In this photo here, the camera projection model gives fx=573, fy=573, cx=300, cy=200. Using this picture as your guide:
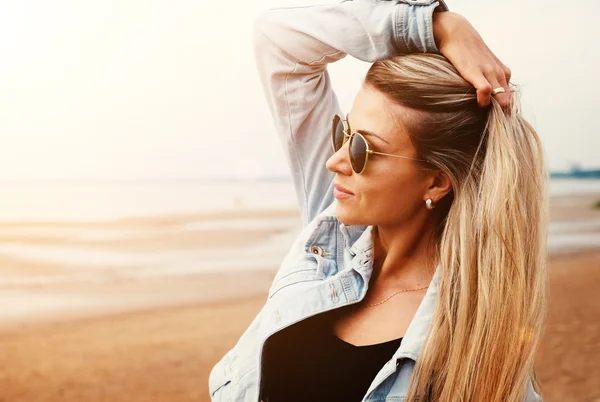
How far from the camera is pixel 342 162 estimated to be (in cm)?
138

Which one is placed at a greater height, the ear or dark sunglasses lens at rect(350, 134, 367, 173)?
dark sunglasses lens at rect(350, 134, 367, 173)

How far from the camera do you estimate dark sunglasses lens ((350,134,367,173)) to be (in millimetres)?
1328

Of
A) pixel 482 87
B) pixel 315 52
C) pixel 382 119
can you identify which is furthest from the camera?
pixel 315 52

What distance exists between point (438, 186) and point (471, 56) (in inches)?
12.7

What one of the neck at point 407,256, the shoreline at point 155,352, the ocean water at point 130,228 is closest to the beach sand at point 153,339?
the shoreline at point 155,352

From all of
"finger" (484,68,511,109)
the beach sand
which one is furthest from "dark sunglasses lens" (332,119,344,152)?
the beach sand

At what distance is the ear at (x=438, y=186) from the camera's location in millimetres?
1400

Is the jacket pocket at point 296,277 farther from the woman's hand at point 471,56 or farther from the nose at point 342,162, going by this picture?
the woman's hand at point 471,56

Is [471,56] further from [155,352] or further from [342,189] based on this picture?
[155,352]

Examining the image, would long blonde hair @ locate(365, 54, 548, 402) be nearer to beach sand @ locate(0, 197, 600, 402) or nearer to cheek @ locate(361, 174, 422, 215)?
cheek @ locate(361, 174, 422, 215)

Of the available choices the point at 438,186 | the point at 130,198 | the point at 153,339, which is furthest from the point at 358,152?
the point at 130,198

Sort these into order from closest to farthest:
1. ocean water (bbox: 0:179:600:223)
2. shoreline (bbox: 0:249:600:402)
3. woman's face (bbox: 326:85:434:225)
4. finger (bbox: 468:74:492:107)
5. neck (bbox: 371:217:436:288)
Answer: finger (bbox: 468:74:492:107)
woman's face (bbox: 326:85:434:225)
neck (bbox: 371:217:436:288)
shoreline (bbox: 0:249:600:402)
ocean water (bbox: 0:179:600:223)

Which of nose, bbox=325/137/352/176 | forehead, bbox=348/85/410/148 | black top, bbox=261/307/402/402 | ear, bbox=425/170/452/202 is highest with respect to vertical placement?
forehead, bbox=348/85/410/148

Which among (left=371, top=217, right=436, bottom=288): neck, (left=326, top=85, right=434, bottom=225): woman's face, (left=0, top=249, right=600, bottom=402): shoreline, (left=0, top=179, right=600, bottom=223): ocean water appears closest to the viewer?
(left=326, top=85, right=434, bottom=225): woman's face
